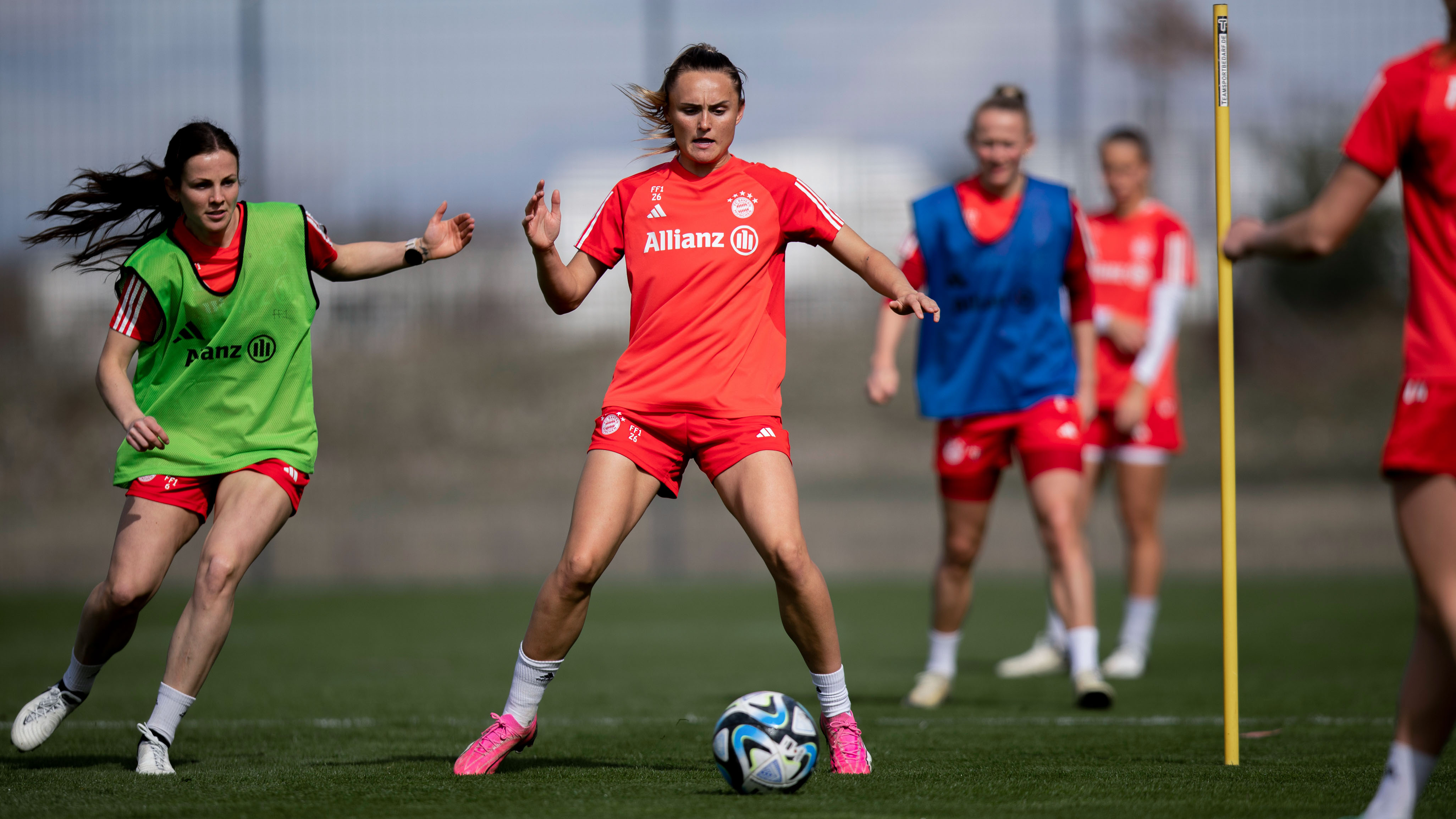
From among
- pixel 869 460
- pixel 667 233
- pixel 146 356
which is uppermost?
pixel 667 233

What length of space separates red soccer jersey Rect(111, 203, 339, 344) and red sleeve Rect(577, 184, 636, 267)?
95cm

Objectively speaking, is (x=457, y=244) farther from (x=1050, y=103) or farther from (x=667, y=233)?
(x=1050, y=103)

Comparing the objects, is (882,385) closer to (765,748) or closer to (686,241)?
(686,241)

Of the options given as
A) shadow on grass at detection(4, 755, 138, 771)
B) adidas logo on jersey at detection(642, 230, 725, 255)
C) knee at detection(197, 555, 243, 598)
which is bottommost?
shadow on grass at detection(4, 755, 138, 771)

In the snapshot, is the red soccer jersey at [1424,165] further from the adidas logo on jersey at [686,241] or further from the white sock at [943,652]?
the white sock at [943,652]

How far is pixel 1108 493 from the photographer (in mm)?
13367

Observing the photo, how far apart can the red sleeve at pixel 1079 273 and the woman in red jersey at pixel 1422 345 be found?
9.79 ft

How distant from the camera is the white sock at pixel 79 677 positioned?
14.8ft

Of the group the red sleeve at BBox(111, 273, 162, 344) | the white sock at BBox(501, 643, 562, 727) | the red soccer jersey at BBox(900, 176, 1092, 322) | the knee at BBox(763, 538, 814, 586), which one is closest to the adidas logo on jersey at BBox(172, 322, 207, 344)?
the red sleeve at BBox(111, 273, 162, 344)

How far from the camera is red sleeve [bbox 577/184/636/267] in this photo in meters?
4.31

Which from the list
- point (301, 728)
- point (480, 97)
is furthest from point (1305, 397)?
point (301, 728)

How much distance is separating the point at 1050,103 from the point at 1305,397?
4796mm

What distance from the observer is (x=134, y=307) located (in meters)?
4.36

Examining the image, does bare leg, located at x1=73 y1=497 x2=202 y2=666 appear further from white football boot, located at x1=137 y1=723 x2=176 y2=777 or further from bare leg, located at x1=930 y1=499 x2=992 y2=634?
bare leg, located at x1=930 y1=499 x2=992 y2=634
